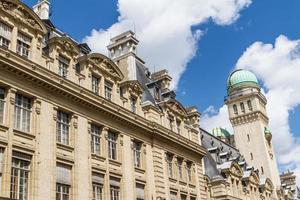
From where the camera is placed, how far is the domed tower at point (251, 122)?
78375 millimetres

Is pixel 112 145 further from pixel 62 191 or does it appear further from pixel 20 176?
pixel 20 176

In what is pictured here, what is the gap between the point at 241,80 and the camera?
85.6m

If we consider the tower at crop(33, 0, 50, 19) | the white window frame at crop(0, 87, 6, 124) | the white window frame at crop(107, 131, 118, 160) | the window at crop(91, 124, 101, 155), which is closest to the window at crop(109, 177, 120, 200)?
the white window frame at crop(107, 131, 118, 160)

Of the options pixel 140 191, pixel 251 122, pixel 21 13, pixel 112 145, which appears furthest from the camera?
pixel 251 122

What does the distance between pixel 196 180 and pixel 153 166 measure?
7.80 m

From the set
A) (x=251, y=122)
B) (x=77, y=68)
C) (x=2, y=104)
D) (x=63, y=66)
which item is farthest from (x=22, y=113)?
(x=251, y=122)

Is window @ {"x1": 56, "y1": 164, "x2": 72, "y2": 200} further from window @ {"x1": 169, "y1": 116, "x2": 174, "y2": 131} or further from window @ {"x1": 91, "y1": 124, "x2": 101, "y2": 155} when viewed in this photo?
window @ {"x1": 169, "y1": 116, "x2": 174, "y2": 131}

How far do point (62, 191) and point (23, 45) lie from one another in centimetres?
957

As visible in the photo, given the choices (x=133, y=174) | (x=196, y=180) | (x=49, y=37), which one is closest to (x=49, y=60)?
(x=49, y=37)

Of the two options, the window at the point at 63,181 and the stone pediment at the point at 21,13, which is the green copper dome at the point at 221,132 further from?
the stone pediment at the point at 21,13

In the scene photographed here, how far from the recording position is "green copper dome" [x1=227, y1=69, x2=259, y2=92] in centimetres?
8506

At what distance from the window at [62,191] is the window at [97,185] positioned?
2.59m

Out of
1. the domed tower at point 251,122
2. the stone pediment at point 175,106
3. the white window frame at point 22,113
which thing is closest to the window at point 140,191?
the stone pediment at point 175,106

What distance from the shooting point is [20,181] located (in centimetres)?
2511
